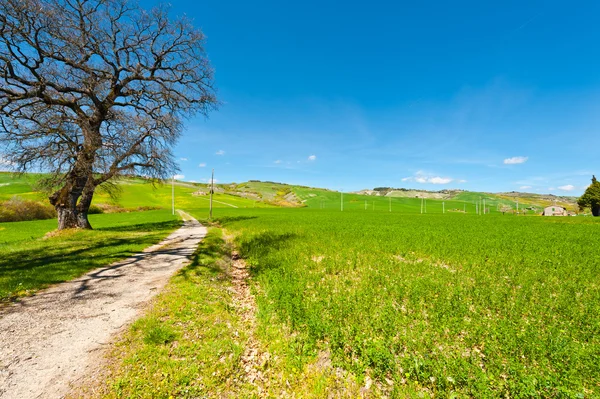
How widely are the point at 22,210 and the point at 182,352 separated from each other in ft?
205

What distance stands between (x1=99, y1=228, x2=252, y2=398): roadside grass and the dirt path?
601 mm

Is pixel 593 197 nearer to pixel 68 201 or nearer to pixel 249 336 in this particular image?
pixel 249 336

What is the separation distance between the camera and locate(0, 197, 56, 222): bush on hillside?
42497 millimetres

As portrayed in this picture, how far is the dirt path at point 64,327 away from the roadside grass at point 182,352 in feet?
1.97

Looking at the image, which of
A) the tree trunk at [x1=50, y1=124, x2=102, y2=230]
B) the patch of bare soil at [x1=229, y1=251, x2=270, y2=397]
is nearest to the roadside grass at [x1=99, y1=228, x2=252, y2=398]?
the patch of bare soil at [x1=229, y1=251, x2=270, y2=397]

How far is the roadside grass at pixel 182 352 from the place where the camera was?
14.2 feet

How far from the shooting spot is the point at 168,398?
4.08 metres

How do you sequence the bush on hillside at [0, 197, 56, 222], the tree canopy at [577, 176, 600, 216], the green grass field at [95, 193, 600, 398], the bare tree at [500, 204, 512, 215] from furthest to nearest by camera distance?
the bare tree at [500, 204, 512, 215] → the tree canopy at [577, 176, 600, 216] → the bush on hillside at [0, 197, 56, 222] → the green grass field at [95, 193, 600, 398]

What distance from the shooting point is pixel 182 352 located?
524cm

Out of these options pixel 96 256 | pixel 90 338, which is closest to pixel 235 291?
pixel 90 338

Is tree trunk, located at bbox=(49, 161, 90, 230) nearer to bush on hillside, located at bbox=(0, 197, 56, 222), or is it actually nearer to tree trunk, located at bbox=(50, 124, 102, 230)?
tree trunk, located at bbox=(50, 124, 102, 230)

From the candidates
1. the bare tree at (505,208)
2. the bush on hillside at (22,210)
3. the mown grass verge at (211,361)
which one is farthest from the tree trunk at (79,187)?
the bare tree at (505,208)

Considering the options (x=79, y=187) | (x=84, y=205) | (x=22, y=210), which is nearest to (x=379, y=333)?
(x=79, y=187)

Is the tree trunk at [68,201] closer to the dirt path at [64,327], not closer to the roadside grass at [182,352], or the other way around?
the dirt path at [64,327]
